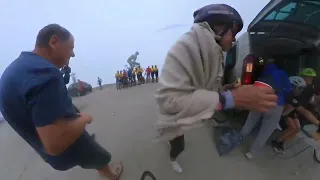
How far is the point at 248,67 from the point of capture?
42.5 inches

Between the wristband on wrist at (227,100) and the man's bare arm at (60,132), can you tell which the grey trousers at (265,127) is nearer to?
the wristband on wrist at (227,100)

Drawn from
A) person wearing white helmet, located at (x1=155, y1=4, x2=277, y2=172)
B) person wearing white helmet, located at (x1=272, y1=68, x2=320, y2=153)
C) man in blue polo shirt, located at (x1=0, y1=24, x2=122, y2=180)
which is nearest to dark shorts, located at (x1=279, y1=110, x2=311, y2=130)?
person wearing white helmet, located at (x1=272, y1=68, x2=320, y2=153)

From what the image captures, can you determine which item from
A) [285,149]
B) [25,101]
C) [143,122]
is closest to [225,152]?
[285,149]

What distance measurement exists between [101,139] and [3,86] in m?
0.75

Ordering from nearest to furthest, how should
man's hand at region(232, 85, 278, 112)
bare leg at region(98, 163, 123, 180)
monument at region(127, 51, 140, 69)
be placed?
1. man's hand at region(232, 85, 278, 112)
2. bare leg at region(98, 163, 123, 180)
3. monument at region(127, 51, 140, 69)

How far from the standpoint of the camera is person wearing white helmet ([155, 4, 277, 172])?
0.44 metres

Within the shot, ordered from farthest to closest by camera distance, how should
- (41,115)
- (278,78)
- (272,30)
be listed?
(272,30) < (278,78) < (41,115)

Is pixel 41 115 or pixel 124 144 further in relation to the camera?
pixel 124 144

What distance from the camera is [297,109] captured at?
3.76 ft

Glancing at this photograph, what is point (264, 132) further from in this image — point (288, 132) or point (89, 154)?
point (89, 154)

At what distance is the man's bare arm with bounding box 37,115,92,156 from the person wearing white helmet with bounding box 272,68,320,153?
1.12 meters

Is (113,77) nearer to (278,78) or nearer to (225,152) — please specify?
(225,152)

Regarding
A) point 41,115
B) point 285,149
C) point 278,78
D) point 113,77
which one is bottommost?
point 285,149

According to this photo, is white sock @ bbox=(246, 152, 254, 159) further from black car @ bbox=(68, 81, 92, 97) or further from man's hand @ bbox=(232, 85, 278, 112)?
black car @ bbox=(68, 81, 92, 97)
